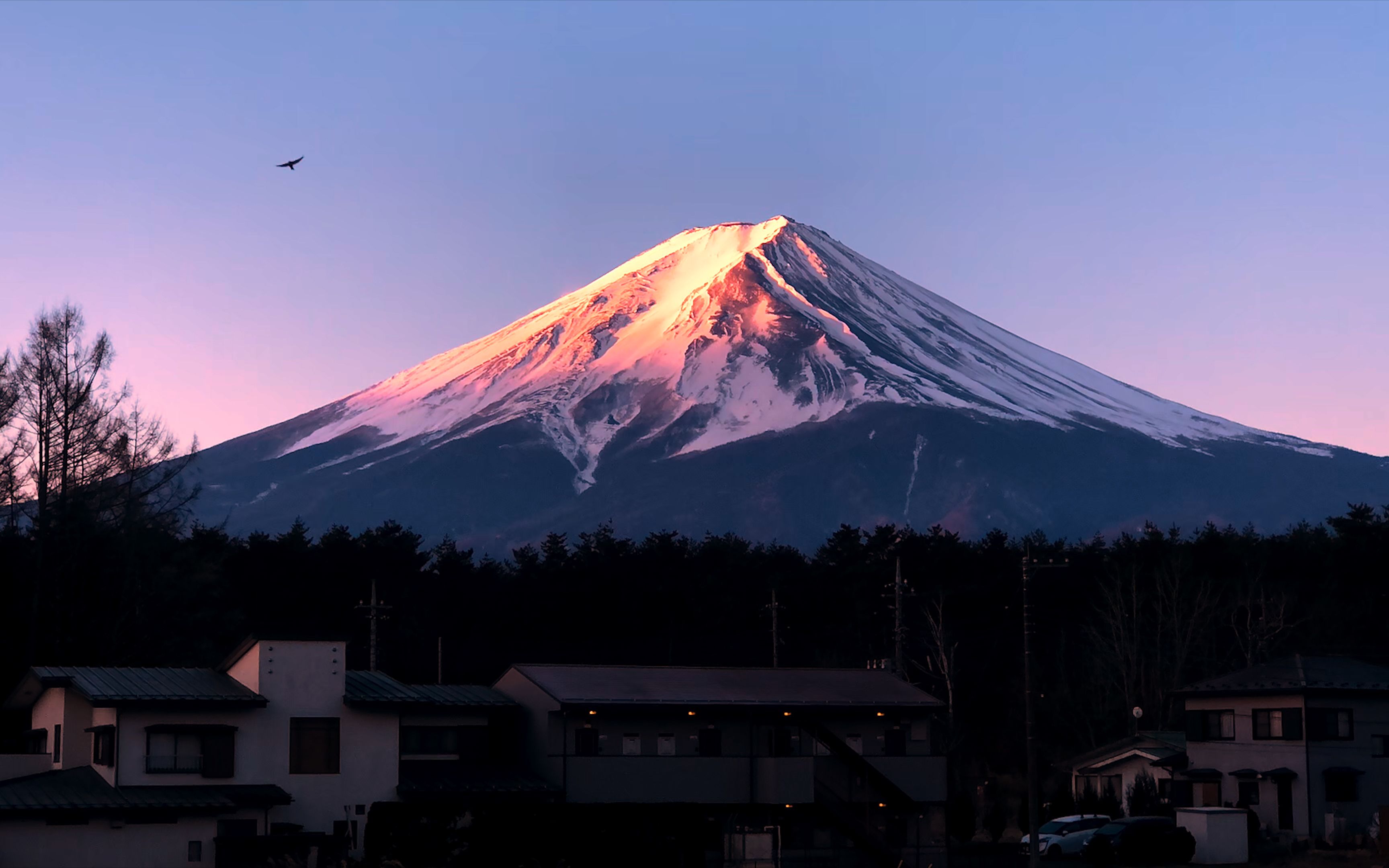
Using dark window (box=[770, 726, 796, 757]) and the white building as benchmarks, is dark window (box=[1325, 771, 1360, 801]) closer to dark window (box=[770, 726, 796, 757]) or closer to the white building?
dark window (box=[770, 726, 796, 757])

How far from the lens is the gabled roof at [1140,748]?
5031 centimetres

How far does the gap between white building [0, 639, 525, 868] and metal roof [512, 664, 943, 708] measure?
342cm

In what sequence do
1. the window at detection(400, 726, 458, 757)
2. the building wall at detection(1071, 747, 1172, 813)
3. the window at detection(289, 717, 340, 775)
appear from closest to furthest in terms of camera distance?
the window at detection(289, 717, 340, 775), the window at detection(400, 726, 458, 757), the building wall at detection(1071, 747, 1172, 813)

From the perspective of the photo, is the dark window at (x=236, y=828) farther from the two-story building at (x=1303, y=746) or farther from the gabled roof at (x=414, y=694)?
the two-story building at (x=1303, y=746)

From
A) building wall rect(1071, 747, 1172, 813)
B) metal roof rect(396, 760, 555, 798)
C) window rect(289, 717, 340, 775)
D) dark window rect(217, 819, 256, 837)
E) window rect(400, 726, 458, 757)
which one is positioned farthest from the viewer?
building wall rect(1071, 747, 1172, 813)

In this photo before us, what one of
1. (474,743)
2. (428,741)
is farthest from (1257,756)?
(428,741)

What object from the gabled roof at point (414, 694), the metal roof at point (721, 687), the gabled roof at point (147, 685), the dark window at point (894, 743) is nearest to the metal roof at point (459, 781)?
the gabled roof at point (414, 694)

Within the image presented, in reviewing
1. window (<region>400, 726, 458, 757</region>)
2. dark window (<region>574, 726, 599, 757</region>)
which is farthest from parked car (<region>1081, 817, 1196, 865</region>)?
window (<region>400, 726, 458, 757</region>)

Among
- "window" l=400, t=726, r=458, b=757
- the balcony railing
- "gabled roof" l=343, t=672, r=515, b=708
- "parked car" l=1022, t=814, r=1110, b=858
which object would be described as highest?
"gabled roof" l=343, t=672, r=515, b=708

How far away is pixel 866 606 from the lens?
7212 cm

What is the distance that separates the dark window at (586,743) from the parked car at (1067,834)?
34.3 ft

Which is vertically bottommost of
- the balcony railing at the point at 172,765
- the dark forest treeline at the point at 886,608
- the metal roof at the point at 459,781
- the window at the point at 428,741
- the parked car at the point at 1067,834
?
the parked car at the point at 1067,834

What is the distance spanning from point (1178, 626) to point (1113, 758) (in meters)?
16.2

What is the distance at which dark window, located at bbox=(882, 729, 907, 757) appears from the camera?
42562 mm
